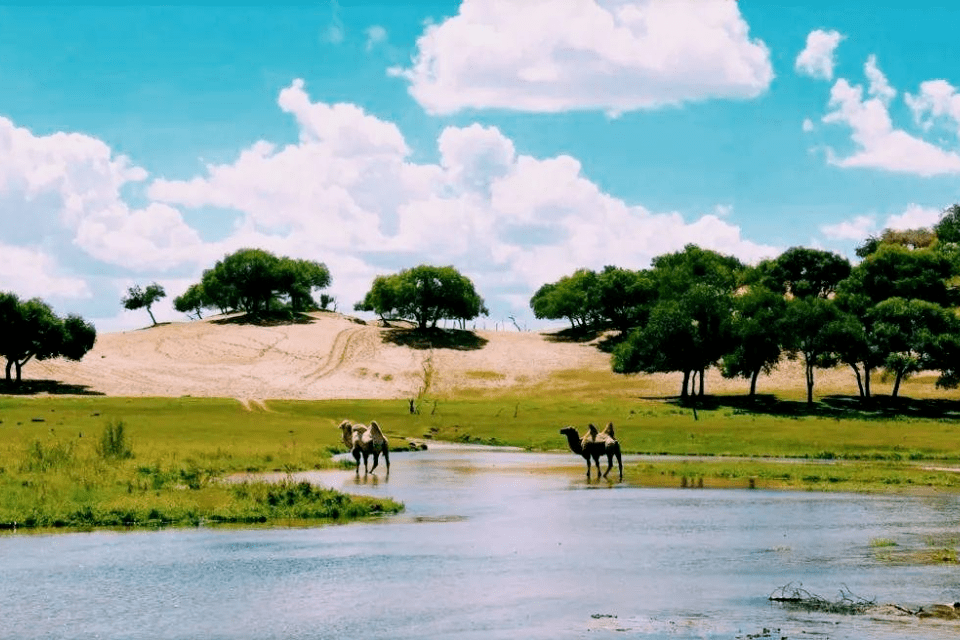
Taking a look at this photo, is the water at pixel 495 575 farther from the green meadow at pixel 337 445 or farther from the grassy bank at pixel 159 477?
the green meadow at pixel 337 445

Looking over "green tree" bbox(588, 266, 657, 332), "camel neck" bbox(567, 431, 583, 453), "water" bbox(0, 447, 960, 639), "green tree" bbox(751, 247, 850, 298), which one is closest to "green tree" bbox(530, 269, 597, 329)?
"green tree" bbox(588, 266, 657, 332)

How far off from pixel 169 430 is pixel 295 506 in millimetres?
43395

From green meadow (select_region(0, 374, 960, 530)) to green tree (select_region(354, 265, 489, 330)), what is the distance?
52.7 metres

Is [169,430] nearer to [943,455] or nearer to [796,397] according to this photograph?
[943,455]

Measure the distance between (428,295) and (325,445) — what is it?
118813mm

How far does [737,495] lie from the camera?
4194cm

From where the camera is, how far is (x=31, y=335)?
130 meters

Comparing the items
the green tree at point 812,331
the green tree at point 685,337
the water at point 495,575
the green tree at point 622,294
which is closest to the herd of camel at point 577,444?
the water at point 495,575

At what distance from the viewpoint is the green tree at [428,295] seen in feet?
604

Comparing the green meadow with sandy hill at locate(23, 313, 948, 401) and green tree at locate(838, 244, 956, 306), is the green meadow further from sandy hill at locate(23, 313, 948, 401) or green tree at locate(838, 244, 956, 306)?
green tree at locate(838, 244, 956, 306)

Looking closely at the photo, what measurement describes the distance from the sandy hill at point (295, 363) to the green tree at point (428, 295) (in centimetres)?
641

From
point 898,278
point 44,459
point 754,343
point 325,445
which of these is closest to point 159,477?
point 44,459

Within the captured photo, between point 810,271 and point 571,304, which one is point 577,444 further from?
point 810,271

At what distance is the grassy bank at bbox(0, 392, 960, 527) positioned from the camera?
35.3m
